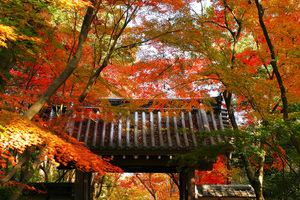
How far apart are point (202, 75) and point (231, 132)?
9.48 feet

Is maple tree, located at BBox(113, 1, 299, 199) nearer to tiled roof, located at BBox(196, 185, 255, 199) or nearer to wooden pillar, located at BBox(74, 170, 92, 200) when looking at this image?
tiled roof, located at BBox(196, 185, 255, 199)

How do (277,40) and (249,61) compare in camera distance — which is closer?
(277,40)

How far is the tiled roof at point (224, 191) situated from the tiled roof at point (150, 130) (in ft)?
4.92

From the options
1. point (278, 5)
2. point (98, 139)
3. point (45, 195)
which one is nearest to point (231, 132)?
point (98, 139)

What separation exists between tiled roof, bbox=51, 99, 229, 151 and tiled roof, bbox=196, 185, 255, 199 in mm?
1499

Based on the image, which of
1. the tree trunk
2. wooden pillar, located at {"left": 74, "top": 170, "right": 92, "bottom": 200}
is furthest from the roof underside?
the tree trunk

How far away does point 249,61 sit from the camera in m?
12.4

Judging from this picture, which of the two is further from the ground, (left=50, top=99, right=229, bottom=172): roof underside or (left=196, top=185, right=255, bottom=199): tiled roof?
(left=50, top=99, right=229, bottom=172): roof underside

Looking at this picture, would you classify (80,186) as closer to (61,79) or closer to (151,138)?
(151,138)

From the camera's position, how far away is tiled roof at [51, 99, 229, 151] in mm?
8750

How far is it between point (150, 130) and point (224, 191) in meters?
3.16

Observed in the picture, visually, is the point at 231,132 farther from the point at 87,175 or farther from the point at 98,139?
the point at 87,175

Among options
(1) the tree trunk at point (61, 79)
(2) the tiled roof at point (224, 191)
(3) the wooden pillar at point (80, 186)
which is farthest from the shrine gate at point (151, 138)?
(1) the tree trunk at point (61, 79)

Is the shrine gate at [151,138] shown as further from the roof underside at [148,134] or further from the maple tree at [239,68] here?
the maple tree at [239,68]
